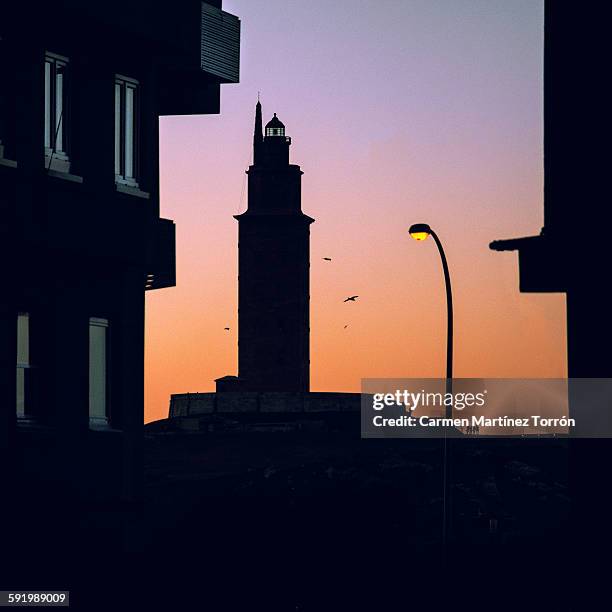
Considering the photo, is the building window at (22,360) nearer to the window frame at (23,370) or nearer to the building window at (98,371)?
the window frame at (23,370)

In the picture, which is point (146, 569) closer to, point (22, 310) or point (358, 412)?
point (22, 310)

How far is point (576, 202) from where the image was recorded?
19.1 metres

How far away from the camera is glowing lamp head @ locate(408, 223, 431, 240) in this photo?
108 ft

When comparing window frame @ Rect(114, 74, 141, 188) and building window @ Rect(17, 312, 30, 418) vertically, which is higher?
window frame @ Rect(114, 74, 141, 188)

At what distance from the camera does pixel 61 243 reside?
23234 mm

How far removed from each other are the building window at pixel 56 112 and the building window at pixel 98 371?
103 inches

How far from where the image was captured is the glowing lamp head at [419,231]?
3306cm

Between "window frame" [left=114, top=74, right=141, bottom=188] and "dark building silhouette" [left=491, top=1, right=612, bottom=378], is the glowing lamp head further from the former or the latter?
"dark building silhouette" [left=491, top=1, right=612, bottom=378]

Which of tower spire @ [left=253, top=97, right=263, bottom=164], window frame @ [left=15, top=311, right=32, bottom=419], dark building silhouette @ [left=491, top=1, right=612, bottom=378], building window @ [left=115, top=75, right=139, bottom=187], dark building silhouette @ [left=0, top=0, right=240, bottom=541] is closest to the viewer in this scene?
dark building silhouette @ [left=491, top=1, right=612, bottom=378]

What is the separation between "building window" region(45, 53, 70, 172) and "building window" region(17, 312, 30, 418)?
220 centimetres

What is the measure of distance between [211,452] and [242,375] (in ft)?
106

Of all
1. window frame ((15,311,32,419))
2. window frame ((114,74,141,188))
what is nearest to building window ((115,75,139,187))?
window frame ((114,74,141,188))

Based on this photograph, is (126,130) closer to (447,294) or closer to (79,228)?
(79,228)

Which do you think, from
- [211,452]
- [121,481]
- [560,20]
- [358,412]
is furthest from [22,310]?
[358,412]
